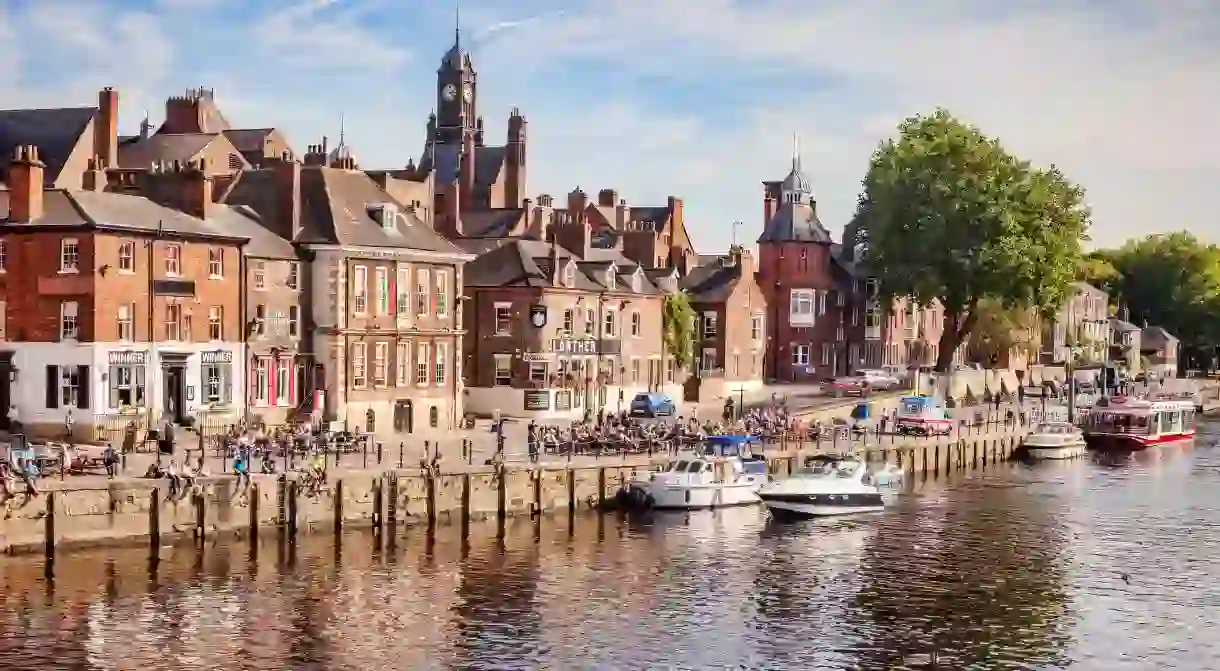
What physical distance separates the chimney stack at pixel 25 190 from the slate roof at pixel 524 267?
2710cm

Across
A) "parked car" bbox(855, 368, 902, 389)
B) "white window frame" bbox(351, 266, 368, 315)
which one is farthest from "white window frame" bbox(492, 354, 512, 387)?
"parked car" bbox(855, 368, 902, 389)

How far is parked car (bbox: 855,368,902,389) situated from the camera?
111875 millimetres

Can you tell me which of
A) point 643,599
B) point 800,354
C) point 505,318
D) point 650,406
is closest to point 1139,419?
point 800,354

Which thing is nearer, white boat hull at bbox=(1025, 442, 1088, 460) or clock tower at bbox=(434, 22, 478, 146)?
white boat hull at bbox=(1025, 442, 1088, 460)

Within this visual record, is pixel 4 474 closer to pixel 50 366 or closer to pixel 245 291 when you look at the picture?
pixel 50 366

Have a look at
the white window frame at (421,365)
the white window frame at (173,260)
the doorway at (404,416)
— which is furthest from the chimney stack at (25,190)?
the white window frame at (421,365)

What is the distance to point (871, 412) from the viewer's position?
4018 inches

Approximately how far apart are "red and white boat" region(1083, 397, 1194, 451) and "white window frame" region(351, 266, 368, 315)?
176 ft

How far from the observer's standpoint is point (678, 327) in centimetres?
10131

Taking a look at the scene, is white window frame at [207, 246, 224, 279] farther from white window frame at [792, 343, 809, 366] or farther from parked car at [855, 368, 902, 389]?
white window frame at [792, 343, 809, 366]

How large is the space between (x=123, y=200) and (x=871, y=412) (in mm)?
49486

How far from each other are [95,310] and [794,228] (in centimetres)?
6344

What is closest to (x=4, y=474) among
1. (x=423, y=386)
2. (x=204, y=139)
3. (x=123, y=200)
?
(x=123, y=200)

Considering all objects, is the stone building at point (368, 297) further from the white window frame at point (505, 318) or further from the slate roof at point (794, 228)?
the slate roof at point (794, 228)
